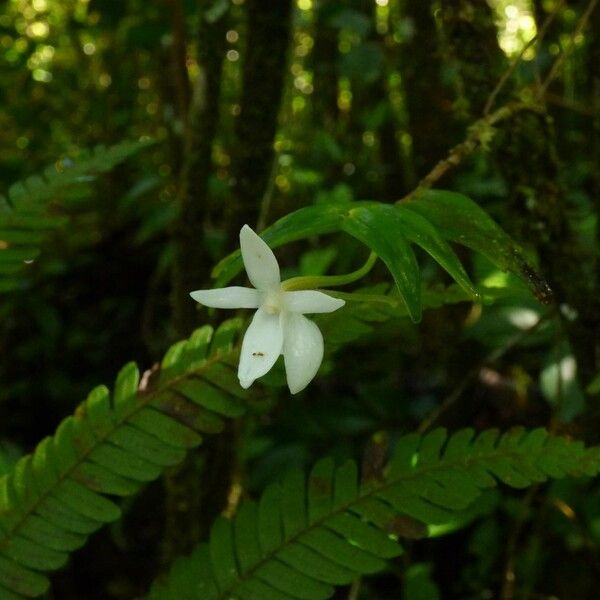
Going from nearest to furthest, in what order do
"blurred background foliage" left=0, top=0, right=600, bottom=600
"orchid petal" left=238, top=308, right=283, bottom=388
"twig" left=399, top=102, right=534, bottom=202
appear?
1. "orchid petal" left=238, top=308, right=283, bottom=388
2. "twig" left=399, top=102, right=534, bottom=202
3. "blurred background foliage" left=0, top=0, right=600, bottom=600

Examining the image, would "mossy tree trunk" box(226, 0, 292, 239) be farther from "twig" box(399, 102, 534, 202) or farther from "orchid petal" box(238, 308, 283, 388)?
"orchid petal" box(238, 308, 283, 388)

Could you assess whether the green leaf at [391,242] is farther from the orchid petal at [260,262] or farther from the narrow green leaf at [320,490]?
the narrow green leaf at [320,490]

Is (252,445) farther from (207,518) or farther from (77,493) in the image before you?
(77,493)

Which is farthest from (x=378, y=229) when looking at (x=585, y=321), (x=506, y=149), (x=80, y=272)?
(x=80, y=272)

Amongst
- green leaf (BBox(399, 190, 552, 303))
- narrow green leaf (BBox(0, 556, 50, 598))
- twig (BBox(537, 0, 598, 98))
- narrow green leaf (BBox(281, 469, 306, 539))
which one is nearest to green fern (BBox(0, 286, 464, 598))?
narrow green leaf (BBox(0, 556, 50, 598))

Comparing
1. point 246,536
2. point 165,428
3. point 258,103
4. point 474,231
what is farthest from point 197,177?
point 474,231

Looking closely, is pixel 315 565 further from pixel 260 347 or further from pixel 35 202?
pixel 35 202

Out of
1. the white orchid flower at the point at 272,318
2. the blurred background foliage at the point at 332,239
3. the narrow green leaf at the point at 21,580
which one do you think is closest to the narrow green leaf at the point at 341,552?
the blurred background foliage at the point at 332,239

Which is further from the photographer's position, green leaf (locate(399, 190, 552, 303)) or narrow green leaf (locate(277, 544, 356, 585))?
narrow green leaf (locate(277, 544, 356, 585))
